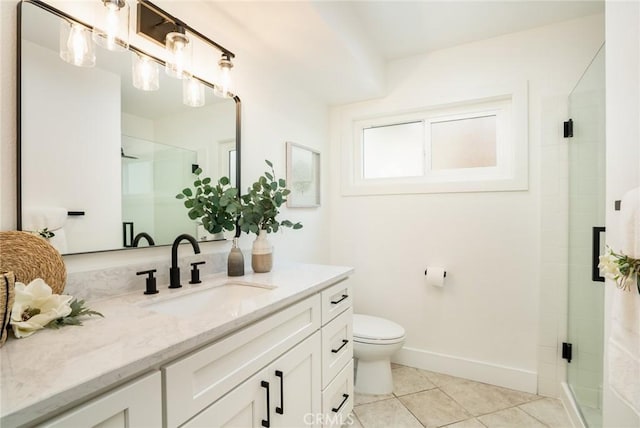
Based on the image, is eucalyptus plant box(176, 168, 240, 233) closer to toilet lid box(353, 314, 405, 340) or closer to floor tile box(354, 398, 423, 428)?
toilet lid box(353, 314, 405, 340)

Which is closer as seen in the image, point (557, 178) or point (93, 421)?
point (93, 421)

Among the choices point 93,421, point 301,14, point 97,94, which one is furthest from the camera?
point 301,14

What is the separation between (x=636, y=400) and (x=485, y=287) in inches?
53.4

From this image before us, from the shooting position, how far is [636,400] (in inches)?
32.3

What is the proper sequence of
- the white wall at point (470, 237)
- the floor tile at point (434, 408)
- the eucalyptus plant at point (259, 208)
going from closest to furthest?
1. the eucalyptus plant at point (259, 208)
2. the floor tile at point (434, 408)
3. the white wall at point (470, 237)

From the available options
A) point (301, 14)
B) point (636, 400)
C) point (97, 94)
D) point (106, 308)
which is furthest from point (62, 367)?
point (301, 14)

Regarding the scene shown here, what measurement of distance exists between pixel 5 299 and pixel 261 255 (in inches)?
38.3

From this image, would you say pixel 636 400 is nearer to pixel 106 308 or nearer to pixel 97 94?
pixel 106 308

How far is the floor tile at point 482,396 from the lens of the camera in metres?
1.84

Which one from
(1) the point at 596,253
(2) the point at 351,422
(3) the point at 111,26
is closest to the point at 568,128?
(1) the point at 596,253

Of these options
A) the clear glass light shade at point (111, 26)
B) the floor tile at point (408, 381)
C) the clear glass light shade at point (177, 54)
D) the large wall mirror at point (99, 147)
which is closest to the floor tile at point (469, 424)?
the floor tile at point (408, 381)

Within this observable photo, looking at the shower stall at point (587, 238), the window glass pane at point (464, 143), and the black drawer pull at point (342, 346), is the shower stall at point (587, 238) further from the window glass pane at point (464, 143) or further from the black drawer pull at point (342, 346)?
the black drawer pull at point (342, 346)

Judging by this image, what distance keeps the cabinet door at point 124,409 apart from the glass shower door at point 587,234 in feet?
6.00

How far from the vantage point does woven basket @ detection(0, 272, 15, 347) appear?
0.64 metres
